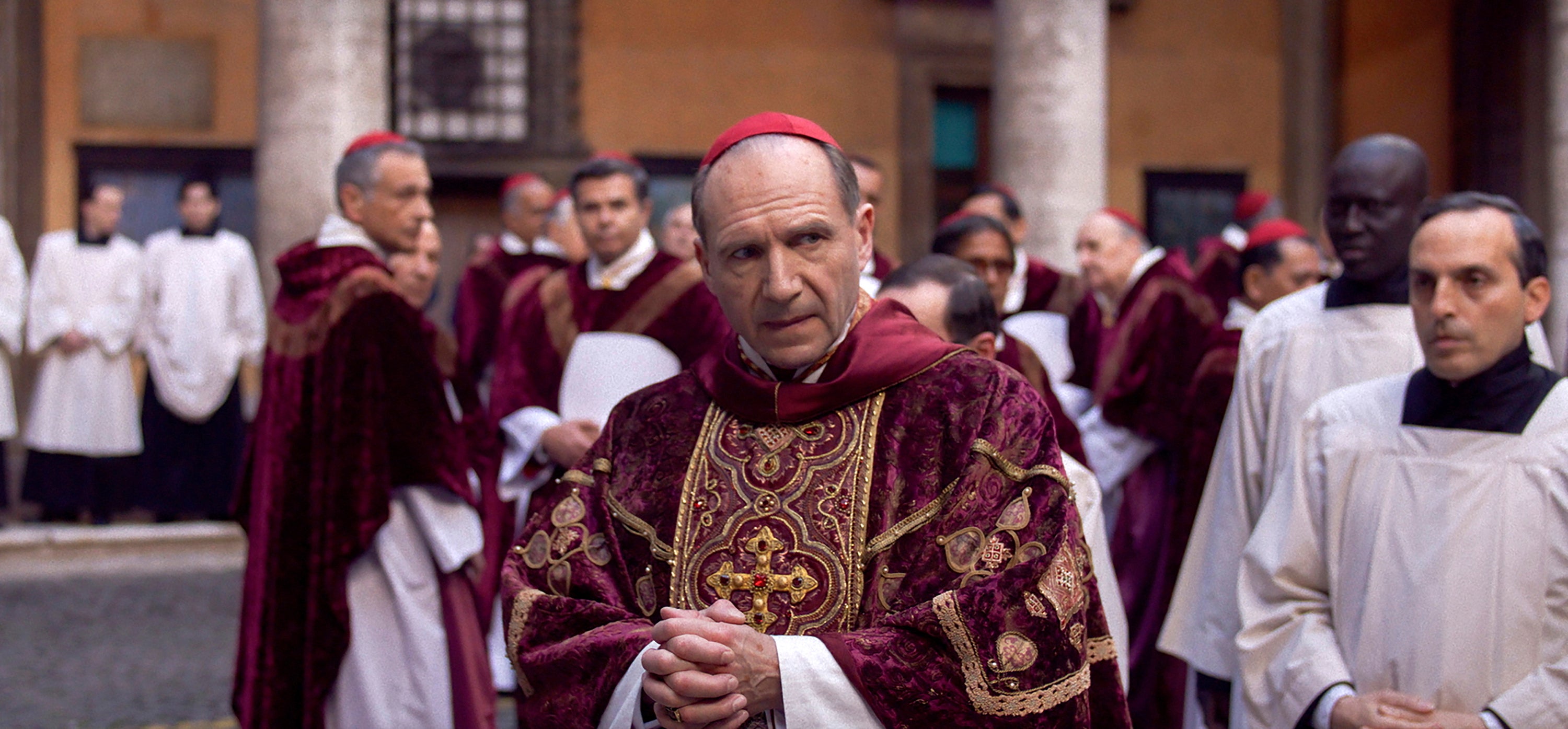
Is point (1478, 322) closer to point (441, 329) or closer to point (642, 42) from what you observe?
point (441, 329)

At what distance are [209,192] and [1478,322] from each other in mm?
9571

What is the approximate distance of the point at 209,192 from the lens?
36.5 ft

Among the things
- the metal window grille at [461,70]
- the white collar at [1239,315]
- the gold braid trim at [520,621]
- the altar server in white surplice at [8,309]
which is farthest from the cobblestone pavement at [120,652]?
the metal window grille at [461,70]

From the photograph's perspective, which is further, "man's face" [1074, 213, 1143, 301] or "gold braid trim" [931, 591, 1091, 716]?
"man's face" [1074, 213, 1143, 301]

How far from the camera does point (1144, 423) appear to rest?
6152mm

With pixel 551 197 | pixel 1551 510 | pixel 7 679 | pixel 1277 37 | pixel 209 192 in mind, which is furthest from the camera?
pixel 1277 37

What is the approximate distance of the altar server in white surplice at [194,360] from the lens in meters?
10.6

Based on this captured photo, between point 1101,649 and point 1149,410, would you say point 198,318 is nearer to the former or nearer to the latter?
point 1149,410

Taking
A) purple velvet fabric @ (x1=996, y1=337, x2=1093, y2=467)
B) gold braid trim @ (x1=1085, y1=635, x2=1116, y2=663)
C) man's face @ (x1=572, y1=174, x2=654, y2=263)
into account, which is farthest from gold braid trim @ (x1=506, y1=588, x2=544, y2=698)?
man's face @ (x1=572, y1=174, x2=654, y2=263)

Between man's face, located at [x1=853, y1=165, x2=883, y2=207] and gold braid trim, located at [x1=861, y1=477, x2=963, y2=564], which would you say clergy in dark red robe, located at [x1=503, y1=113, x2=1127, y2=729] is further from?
man's face, located at [x1=853, y1=165, x2=883, y2=207]

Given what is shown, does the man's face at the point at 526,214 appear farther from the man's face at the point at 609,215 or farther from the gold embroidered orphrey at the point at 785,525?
the gold embroidered orphrey at the point at 785,525

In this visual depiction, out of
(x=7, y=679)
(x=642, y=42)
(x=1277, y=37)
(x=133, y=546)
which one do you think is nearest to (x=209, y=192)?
(x=133, y=546)

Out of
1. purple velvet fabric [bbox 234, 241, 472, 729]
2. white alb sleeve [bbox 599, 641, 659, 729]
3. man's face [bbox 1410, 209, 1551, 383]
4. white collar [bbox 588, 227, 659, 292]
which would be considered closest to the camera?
white alb sleeve [bbox 599, 641, 659, 729]

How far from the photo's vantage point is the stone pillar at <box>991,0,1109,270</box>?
33.6ft
